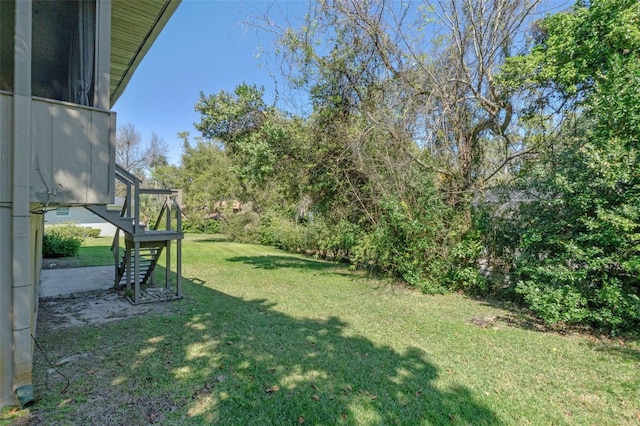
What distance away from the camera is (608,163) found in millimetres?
4871

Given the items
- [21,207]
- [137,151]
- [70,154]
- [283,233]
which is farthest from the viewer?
[137,151]

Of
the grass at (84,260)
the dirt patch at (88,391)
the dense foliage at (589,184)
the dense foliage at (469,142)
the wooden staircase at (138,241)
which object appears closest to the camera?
the dirt patch at (88,391)

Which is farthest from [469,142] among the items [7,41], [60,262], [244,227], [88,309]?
[244,227]

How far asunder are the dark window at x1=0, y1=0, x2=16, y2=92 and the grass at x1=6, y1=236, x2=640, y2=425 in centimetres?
290

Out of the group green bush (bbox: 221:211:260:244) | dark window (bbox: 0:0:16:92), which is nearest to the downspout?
dark window (bbox: 0:0:16:92)

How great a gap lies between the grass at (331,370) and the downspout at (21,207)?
→ 0.34 metres

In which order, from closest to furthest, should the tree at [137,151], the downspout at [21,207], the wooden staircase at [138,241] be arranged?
the downspout at [21,207] → the wooden staircase at [138,241] → the tree at [137,151]

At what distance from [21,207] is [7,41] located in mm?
1572

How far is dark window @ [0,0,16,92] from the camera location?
305cm

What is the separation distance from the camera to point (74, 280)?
8.38 m

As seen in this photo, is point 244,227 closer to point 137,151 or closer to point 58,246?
point 58,246

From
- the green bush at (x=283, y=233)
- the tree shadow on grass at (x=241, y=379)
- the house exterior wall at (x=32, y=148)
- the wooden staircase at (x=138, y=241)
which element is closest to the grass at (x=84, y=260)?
the wooden staircase at (x=138, y=241)

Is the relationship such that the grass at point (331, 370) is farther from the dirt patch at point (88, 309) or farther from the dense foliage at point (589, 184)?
the dense foliage at point (589, 184)

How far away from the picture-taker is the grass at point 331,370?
297 cm
